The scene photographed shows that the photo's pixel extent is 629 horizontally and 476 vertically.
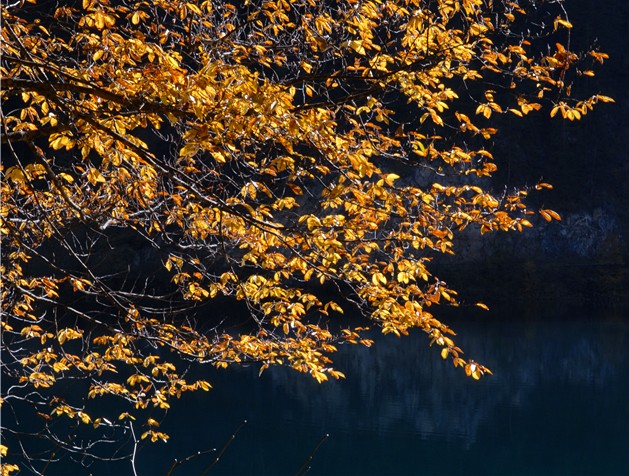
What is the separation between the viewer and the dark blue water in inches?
407

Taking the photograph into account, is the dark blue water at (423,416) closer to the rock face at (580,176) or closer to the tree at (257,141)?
the tree at (257,141)

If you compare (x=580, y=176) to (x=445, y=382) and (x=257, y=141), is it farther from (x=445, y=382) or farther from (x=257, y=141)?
(x=257, y=141)

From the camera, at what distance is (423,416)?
1223 cm

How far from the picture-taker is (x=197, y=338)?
4426 mm

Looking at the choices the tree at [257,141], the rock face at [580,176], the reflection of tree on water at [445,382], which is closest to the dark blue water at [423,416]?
the reflection of tree on water at [445,382]

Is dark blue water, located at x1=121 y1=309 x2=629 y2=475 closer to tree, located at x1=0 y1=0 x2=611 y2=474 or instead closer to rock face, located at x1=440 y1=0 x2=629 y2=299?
tree, located at x1=0 y1=0 x2=611 y2=474

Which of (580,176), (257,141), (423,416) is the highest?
(580,176)

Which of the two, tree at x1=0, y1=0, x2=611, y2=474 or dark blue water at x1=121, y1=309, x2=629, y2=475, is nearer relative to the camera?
tree at x1=0, y1=0, x2=611, y2=474

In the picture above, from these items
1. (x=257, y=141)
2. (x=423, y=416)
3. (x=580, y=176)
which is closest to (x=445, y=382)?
(x=423, y=416)

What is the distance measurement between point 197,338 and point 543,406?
31.1 ft

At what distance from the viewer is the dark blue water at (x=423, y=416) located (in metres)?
10.3

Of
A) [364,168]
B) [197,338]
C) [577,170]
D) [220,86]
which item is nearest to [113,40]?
[220,86]

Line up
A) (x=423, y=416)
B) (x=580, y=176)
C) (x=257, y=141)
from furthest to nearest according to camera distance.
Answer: (x=580, y=176) → (x=423, y=416) → (x=257, y=141)

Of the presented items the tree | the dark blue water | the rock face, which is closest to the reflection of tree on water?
the dark blue water
